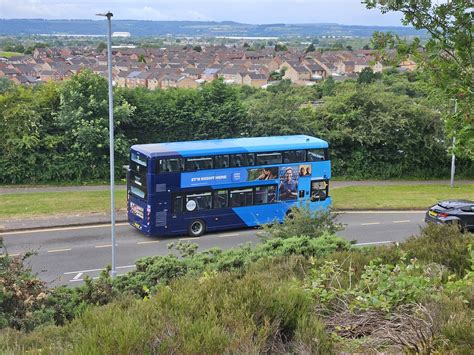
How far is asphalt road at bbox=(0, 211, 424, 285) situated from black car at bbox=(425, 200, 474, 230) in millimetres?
1296

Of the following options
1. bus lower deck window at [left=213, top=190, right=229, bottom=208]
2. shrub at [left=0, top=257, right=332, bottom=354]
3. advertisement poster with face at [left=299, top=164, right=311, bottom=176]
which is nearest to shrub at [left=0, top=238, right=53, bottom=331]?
shrub at [left=0, top=257, right=332, bottom=354]

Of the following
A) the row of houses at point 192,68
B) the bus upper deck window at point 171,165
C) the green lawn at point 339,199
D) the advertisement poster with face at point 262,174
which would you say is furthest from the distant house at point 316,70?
the bus upper deck window at point 171,165

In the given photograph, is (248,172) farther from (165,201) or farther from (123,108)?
(123,108)

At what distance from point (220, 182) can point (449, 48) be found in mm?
13269

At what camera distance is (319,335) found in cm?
541

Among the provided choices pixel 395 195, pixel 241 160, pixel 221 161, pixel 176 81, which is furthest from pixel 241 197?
pixel 176 81

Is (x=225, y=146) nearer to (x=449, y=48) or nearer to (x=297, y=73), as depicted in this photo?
(x=449, y=48)

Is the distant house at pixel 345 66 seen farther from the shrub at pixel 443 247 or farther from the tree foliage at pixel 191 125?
the shrub at pixel 443 247

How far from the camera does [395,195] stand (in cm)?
2895

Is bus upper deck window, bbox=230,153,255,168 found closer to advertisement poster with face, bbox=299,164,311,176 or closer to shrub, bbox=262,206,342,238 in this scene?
advertisement poster with face, bbox=299,164,311,176

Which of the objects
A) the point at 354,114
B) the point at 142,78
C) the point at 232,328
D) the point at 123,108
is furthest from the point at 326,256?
the point at 142,78

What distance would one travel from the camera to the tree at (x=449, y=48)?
27.0 feet

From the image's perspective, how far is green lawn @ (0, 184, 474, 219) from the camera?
23.8 meters

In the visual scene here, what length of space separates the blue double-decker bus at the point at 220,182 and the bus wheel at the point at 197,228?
4 centimetres
